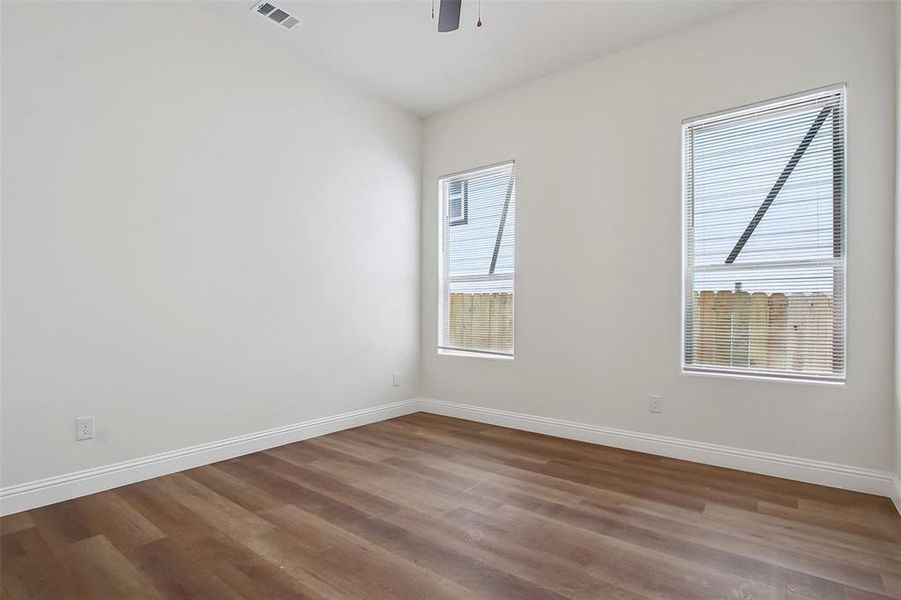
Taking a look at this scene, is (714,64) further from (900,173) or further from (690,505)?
(690,505)

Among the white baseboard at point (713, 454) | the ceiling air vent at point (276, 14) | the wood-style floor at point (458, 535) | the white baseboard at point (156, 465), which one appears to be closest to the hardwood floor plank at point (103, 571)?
the wood-style floor at point (458, 535)

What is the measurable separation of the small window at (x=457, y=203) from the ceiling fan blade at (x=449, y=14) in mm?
2058

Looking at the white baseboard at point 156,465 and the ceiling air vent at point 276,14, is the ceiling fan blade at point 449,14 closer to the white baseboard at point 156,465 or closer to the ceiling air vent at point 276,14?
the ceiling air vent at point 276,14

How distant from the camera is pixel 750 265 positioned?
10.0ft

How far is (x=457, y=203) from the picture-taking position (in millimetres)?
4695

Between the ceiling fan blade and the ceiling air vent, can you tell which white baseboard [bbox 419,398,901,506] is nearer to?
the ceiling fan blade

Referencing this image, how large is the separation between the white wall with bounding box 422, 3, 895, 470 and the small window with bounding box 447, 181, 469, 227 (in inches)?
8.6

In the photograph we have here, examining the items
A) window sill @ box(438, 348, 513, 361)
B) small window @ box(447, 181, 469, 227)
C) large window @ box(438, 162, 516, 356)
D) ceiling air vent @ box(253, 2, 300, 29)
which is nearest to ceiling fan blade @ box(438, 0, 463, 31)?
ceiling air vent @ box(253, 2, 300, 29)

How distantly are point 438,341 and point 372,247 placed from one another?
1168 mm

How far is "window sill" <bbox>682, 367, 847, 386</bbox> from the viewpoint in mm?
2775

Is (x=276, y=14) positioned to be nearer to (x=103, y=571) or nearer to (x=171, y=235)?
(x=171, y=235)

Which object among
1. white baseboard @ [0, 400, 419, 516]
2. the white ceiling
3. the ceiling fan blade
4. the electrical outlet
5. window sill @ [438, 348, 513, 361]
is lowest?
white baseboard @ [0, 400, 419, 516]

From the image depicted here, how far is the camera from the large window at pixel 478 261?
4.29 meters

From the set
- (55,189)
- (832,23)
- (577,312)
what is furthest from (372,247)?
(832,23)
